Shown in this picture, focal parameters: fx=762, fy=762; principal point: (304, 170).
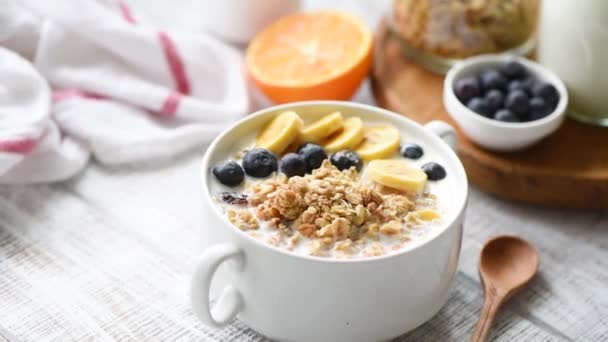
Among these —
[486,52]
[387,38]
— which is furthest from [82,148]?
[486,52]

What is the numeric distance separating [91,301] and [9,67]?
44cm

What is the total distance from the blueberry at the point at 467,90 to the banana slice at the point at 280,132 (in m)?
0.31

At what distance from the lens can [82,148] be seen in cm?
126

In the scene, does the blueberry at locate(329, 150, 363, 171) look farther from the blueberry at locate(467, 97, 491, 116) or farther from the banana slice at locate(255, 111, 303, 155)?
the blueberry at locate(467, 97, 491, 116)

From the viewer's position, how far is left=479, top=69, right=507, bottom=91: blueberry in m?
1.22

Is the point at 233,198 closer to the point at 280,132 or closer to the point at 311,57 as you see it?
the point at 280,132

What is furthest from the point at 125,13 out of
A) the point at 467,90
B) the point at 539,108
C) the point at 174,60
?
the point at 539,108

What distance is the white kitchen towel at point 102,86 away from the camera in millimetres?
1207

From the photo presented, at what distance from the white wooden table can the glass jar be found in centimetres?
30

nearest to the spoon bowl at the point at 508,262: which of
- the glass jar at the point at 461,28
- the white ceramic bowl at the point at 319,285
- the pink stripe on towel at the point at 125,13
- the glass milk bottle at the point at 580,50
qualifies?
the white ceramic bowl at the point at 319,285

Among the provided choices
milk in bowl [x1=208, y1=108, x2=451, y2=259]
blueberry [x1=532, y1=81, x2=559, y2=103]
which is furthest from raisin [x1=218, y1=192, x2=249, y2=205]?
blueberry [x1=532, y1=81, x2=559, y2=103]

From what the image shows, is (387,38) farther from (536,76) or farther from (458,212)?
(458,212)

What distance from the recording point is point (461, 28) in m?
1.34

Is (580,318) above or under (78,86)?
under
